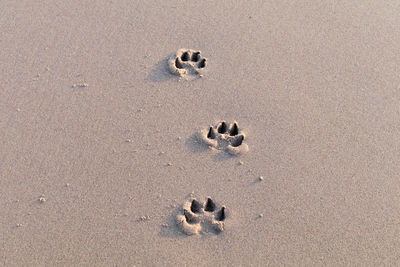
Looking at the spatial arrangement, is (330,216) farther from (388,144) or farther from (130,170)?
(130,170)

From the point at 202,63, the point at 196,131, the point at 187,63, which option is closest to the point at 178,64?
the point at 187,63

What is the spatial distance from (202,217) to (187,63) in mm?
1205

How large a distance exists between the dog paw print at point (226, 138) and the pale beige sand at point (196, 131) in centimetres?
5

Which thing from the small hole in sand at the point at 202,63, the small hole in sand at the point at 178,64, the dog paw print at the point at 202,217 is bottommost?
the dog paw print at the point at 202,217

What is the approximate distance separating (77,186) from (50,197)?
17 centimetres

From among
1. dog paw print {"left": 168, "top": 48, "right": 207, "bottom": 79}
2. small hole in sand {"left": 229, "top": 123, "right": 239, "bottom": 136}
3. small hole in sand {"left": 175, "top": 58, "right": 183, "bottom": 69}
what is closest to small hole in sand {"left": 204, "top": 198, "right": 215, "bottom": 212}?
small hole in sand {"left": 229, "top": 123, "right": 239, "bottom": 136}

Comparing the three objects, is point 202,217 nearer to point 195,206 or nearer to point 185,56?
point 195,206

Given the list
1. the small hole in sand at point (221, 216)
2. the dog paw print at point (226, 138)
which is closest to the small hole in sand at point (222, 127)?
the dog paw print at point (226, 138)

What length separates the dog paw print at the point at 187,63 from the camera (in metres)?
2.75

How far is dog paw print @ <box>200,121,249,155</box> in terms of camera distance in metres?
2.41

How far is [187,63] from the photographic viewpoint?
279cm

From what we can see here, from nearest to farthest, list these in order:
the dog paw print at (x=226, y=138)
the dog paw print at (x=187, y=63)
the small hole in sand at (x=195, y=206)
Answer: the small hole in sand at (x=195, y=206) → the dog paw print at (x=226, y=138) → the dog paw print at (x=187, y=63)

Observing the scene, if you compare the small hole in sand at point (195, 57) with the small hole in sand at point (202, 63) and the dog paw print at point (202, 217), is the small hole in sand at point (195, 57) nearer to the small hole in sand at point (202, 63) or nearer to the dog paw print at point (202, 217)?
the small hole in sand at point (202, 63)

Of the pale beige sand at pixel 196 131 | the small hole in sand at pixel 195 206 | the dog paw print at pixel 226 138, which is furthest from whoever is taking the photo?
the dog paw print at pixel 226 138
